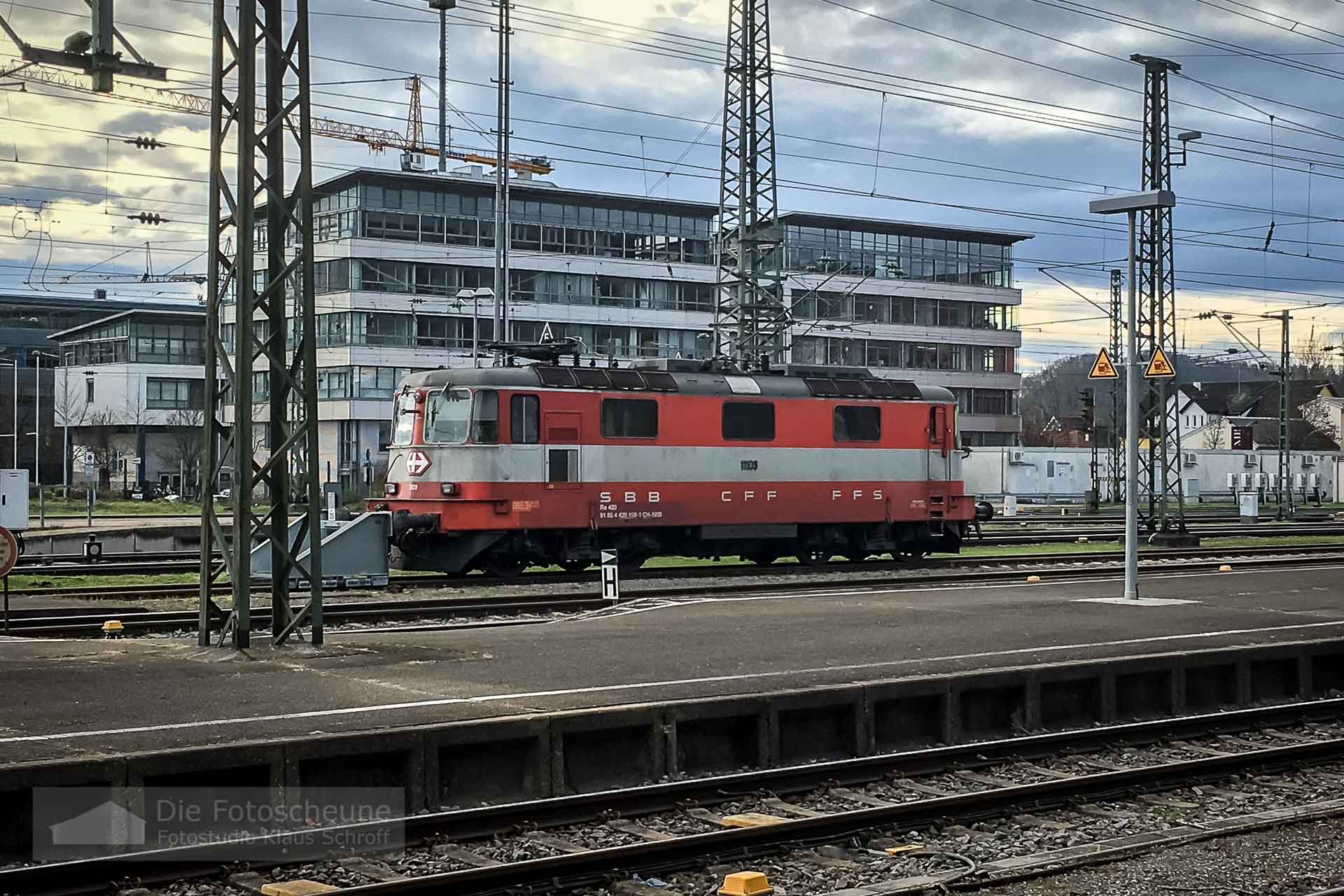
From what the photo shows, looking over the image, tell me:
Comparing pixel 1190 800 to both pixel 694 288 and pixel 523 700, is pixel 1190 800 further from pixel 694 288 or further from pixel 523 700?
pixel 694 288

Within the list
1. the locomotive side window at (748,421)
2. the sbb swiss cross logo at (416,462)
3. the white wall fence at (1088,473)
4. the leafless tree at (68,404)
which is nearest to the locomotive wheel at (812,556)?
the locomotive side window at (748,421)

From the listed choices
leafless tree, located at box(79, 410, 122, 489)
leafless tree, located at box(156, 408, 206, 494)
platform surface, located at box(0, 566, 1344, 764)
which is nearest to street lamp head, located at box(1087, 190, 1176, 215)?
platform surface, located at box(0, 566, 1344, 764)

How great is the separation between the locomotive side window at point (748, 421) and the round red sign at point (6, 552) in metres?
13.7

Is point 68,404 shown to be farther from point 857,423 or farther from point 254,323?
point 254,323

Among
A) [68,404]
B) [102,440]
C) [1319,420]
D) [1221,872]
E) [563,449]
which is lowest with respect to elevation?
[1221,872]

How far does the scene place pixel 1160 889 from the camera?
8.34m

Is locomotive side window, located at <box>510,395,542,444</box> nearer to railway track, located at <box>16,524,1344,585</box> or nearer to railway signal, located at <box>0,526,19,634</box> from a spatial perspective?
railway track, located at <box>16,524,1344,585</box>

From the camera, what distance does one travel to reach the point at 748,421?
90.2 ft

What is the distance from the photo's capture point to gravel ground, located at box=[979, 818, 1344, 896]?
27.2 ft

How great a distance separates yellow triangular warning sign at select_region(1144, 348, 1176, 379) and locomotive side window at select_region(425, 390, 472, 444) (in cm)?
1541

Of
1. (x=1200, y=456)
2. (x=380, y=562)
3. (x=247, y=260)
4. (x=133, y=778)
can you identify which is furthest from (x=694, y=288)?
(x=133, y=778)

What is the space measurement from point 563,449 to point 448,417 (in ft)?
6.87

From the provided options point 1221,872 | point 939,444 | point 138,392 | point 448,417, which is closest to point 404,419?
point 448,417

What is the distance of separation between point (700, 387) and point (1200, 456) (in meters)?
58.2
